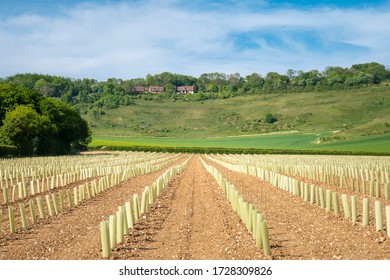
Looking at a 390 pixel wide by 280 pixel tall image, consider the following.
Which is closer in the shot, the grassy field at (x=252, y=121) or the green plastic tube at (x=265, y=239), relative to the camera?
the green plastic tube at (x=265, y=239)

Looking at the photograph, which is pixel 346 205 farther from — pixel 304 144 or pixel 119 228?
pixel 304 144

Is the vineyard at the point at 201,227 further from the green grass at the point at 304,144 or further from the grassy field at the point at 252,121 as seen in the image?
the grassy field at the point at 252,121

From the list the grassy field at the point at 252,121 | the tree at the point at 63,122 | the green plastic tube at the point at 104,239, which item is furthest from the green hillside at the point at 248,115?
the green plastic tube at the point at 104,239

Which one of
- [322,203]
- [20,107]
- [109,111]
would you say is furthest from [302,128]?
[322,203]

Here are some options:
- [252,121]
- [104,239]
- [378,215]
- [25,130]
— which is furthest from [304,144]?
[104,239]

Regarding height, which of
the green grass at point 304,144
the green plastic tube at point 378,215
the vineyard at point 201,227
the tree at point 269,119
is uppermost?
the tree at point 269,119

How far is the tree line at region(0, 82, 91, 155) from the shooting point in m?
63.1

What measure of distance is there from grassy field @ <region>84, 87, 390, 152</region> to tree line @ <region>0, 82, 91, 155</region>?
2502 centimetres

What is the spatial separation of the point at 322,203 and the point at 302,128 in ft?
401

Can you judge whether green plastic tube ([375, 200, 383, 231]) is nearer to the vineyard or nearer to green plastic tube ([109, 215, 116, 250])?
the vineyard

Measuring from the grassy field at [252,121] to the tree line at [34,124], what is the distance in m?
25.0

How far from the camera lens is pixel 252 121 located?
156625 millimetres

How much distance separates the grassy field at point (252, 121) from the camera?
11275cm

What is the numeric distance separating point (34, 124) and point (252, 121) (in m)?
98.8
